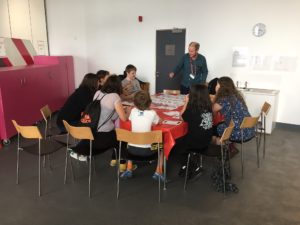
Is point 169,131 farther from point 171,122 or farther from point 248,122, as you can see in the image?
point 248,122

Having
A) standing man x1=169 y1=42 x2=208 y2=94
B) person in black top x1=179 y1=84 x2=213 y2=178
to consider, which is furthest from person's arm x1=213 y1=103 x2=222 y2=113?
standing man x1=169 y1=42 x2=208 y2=94

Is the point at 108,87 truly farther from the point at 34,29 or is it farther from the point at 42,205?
the point at 34,29

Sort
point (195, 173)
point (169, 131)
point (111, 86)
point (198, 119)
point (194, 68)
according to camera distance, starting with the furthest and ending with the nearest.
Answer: point (194, 68) < point (195, 173) < point (111, 86) < point (198, 119) < point (169, 131)

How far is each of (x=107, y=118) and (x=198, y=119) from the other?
106cm

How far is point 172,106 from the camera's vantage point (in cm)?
375

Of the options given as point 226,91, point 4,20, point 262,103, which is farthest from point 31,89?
point 262,103

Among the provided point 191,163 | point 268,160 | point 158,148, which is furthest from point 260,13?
point 158,148

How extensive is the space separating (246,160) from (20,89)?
13.0 feet

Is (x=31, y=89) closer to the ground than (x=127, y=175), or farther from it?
farther from it

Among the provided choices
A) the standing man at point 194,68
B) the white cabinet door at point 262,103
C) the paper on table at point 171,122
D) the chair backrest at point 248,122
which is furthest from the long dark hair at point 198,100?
the white cabinet door at point 262,103

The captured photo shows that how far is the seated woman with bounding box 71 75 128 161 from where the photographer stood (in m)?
3.05

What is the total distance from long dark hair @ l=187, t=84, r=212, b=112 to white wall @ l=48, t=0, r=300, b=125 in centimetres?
299

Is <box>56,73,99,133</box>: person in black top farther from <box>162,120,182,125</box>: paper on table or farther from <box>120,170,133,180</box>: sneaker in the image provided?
<box>162,120,182,125</box>: paper on table

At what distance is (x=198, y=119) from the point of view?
3000mm
